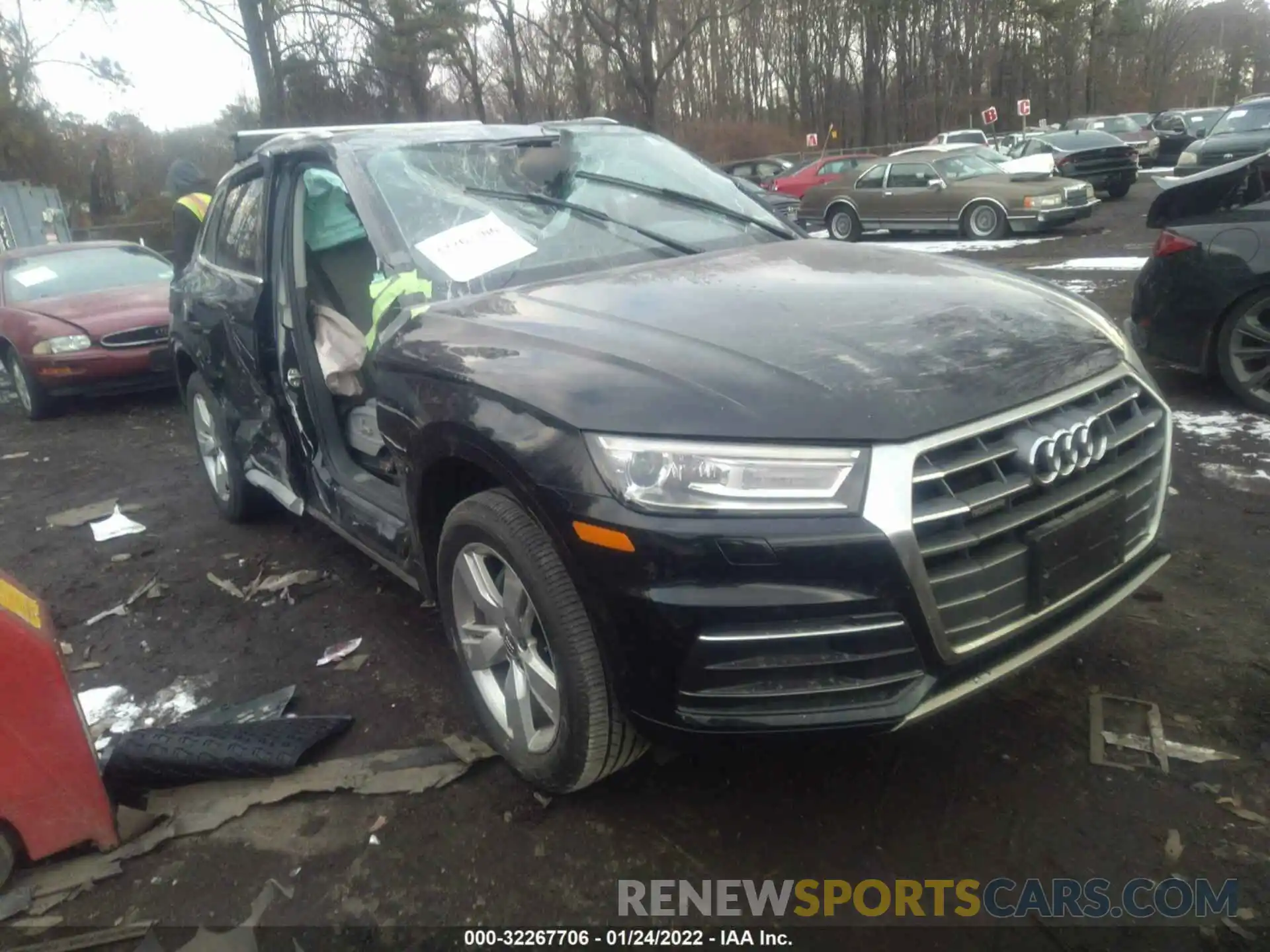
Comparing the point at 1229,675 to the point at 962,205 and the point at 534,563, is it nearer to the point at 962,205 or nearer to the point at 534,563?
the point at 534,563

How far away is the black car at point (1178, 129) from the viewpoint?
2872cm

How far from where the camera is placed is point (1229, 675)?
2963 millimetres

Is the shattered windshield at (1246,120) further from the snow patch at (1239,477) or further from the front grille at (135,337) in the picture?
the front grille at (135,337)

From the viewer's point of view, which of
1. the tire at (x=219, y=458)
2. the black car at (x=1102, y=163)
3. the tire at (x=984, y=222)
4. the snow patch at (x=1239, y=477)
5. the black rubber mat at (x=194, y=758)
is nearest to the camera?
the black rubber mat at (x=194, y=758)

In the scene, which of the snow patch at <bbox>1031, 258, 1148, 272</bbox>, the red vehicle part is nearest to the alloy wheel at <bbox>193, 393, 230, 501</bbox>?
the red vehicle part

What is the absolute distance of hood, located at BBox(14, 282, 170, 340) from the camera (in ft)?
26.9

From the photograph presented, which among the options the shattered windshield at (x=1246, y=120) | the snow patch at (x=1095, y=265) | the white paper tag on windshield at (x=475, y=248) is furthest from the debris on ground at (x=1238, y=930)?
the shattered windshield at (x=1246, y=120)

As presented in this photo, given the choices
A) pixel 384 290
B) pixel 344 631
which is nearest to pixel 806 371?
pixel 384 290

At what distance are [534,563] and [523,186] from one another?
1.75 m

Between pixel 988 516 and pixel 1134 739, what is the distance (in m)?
1.08

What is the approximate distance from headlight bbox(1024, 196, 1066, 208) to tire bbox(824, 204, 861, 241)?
344 cm

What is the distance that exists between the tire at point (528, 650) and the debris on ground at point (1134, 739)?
4.35 feet

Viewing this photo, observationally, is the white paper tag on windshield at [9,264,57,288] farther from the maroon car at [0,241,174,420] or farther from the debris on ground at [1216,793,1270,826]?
the debris on ground at [1216,793,1270,826]

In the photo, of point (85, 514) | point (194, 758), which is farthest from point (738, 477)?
point (85, 514)
